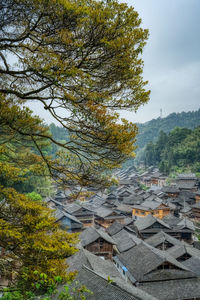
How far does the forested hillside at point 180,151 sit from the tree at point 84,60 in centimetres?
6147

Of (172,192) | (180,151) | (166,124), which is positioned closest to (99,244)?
(172,192)

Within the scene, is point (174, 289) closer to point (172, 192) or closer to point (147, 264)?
point (147, 264)

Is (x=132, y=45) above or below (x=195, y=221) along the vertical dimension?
above

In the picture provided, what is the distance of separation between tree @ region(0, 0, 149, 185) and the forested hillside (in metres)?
61.5

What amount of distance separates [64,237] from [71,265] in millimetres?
9367

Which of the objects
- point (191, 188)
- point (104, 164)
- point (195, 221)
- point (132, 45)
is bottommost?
point (195, 221)

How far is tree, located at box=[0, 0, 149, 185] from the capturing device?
4441 mm

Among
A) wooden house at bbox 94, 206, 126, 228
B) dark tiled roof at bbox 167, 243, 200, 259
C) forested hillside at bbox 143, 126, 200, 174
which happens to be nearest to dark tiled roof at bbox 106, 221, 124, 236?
wooden house at bbox 94, 206, 126, 228

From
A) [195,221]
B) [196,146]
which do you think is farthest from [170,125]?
[195,221]

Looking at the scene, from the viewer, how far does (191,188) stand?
48062 mm

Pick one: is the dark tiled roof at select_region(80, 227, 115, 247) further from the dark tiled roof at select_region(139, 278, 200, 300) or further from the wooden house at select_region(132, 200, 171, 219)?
the wooden house at select_region(132, 200, 171, 219)

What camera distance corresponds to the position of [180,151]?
214 ft

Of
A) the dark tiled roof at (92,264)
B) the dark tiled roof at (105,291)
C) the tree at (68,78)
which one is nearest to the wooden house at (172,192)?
the dark tiled roof at (92,264)

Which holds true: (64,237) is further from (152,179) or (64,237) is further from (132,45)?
(152,179)
